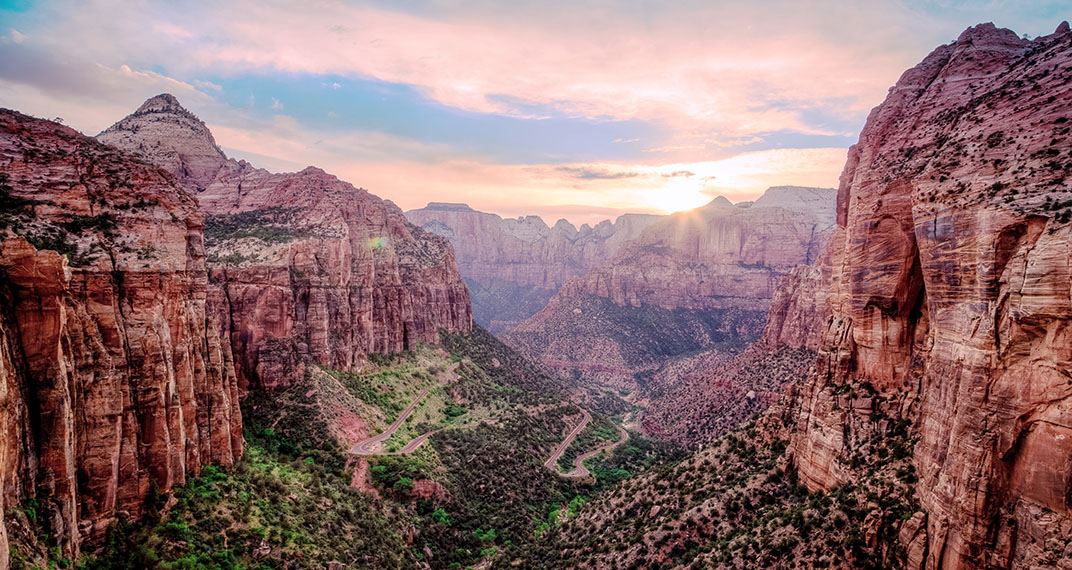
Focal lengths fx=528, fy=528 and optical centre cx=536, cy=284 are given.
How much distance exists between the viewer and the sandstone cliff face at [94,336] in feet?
90.1

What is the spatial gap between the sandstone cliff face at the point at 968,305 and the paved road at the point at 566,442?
47115 millimetres

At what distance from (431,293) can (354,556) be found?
7179 centimetres

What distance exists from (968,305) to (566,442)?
72581 mm

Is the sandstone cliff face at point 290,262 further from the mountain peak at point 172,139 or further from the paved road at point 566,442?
the paved road at point 566,442

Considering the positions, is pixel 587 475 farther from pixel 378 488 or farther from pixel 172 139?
pixel 172 139

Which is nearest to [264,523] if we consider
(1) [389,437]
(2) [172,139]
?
(1) [389,437]

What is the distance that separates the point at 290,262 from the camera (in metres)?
75.1

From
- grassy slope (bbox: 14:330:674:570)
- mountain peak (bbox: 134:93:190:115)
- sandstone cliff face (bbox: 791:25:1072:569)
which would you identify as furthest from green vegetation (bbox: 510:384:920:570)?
mountain peak (bbox: 134:93:190:115)

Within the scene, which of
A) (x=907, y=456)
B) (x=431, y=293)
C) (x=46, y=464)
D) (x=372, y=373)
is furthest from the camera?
(x=431, y=293)

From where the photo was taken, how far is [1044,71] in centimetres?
2916

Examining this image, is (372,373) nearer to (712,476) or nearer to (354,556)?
(354,556)

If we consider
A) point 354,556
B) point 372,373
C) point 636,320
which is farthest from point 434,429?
point 636,320

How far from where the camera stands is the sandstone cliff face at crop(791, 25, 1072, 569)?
21094 millimetres

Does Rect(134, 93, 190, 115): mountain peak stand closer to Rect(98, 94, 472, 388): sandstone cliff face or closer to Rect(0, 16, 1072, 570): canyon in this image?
Rect(98, 94, 472, 388): sandstone cliff face
